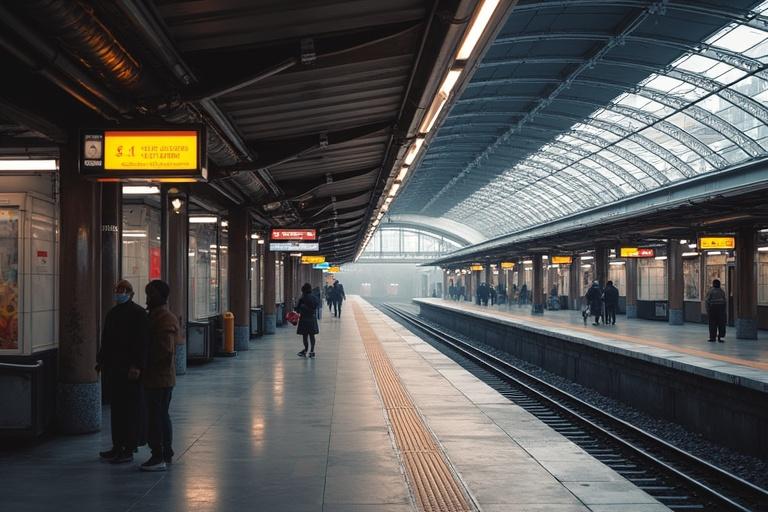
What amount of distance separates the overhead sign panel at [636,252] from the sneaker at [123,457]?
75.8 feet

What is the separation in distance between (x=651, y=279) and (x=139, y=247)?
79.5ft

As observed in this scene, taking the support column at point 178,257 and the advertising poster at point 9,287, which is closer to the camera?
the advertising poster at point 9,287

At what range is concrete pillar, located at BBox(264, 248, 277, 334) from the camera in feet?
82.4

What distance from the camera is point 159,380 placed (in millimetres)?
7195

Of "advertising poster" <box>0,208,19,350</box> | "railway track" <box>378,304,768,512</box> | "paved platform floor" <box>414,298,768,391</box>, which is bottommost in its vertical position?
"railway track" <box>378,304,768,512</box>

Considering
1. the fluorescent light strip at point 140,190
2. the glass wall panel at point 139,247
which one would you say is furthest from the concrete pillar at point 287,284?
the fluorescent light strip at point 140,190

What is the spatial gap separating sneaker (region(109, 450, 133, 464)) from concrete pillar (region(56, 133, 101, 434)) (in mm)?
1500

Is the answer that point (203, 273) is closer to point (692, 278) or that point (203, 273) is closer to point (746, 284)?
point (746, 284)

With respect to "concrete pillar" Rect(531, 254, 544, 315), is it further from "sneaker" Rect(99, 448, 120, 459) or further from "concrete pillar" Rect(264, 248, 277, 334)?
"sneaker" Rect(99, 448, 120, 459)

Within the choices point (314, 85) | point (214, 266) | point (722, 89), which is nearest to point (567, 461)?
point (314, 85)

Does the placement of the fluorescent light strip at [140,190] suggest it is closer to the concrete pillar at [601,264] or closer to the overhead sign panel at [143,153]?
the overhead sign panel at [143,153]

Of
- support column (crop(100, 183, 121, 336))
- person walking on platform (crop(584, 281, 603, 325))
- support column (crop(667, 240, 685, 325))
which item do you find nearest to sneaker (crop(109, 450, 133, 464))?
support column (crop(100, 183, 121, 336))

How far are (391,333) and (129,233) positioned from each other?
1497 centimetres

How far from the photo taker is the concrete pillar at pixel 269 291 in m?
25.1
